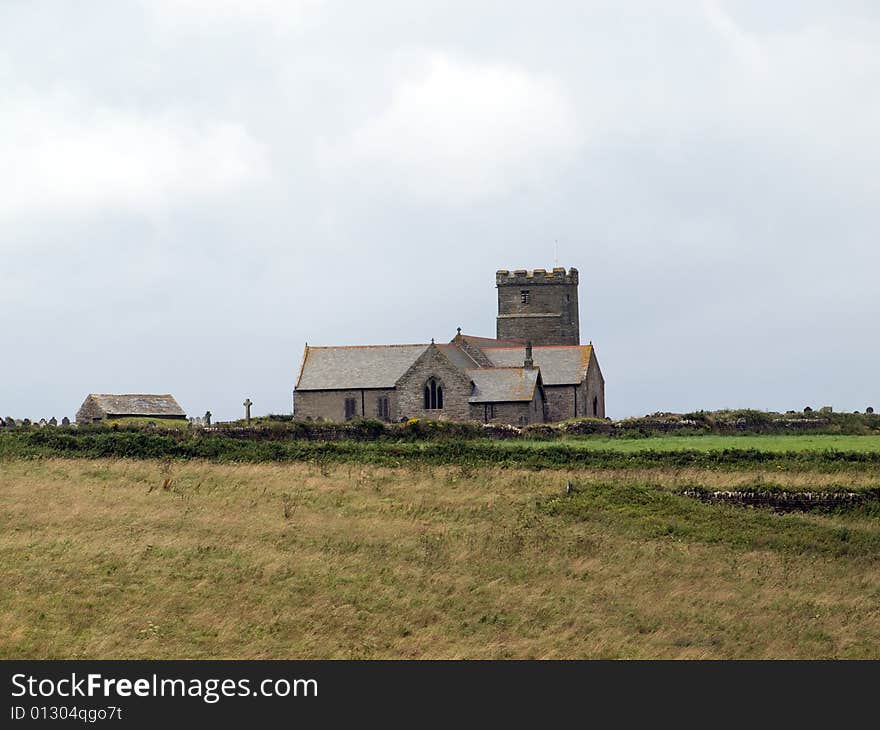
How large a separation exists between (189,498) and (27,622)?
40.1 feet

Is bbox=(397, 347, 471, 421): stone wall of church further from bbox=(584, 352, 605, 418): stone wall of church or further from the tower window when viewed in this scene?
bbox=(584, 352, 605, 418): stone wall of church

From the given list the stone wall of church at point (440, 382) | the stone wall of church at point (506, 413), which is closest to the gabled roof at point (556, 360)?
the stone wall of church at point (506, 413)

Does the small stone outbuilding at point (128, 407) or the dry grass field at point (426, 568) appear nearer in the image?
the dry grass field at point (426, 568)

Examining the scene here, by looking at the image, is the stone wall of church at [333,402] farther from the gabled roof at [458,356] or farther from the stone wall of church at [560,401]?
the stone wall of church at [560,401]

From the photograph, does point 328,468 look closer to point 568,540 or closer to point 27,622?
point 568,540

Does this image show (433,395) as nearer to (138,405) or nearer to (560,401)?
(560,401)

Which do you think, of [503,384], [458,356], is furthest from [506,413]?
[458,356]

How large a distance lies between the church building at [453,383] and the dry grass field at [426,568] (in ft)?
102

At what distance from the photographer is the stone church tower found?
9056cm

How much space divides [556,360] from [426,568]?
4838 centimetres

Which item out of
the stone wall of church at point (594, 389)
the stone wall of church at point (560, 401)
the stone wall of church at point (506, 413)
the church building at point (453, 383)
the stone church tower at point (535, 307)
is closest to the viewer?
the stone wall of church at point (506, 413)

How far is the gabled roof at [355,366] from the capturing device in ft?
243
